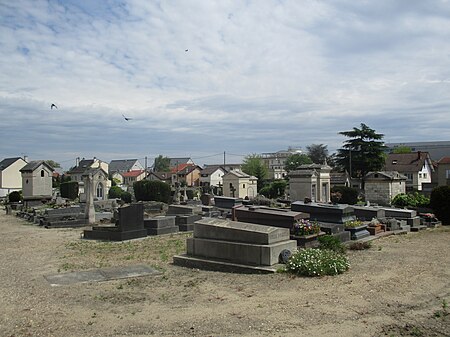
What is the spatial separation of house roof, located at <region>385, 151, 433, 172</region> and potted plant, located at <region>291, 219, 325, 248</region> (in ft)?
152

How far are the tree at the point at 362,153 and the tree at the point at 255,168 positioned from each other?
13.6 metres

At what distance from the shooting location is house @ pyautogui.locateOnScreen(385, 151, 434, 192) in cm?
5238

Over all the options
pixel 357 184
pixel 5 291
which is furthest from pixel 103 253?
pixel 357 184

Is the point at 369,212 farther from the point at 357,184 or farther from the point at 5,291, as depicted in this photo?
the point at 357,184

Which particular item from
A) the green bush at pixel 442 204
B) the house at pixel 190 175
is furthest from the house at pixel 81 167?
the green bush at pixel 442 204

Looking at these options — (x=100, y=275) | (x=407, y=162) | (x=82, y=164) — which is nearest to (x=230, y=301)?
(x=100, y=275)

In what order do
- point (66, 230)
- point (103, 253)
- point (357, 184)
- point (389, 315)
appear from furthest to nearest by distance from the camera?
point (357, 184)
point (66, 230)
point (103, 253)
point (389, 315)

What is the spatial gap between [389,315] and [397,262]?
405cm

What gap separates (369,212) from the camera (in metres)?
17.9

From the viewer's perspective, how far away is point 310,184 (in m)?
27.4

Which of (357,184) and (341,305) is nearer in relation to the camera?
(341,305)

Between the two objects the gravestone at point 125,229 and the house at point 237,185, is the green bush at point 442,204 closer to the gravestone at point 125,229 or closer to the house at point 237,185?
the gravestone at point 125,229

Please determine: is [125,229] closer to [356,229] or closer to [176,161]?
[356,229]

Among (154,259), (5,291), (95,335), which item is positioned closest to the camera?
(95,335)
